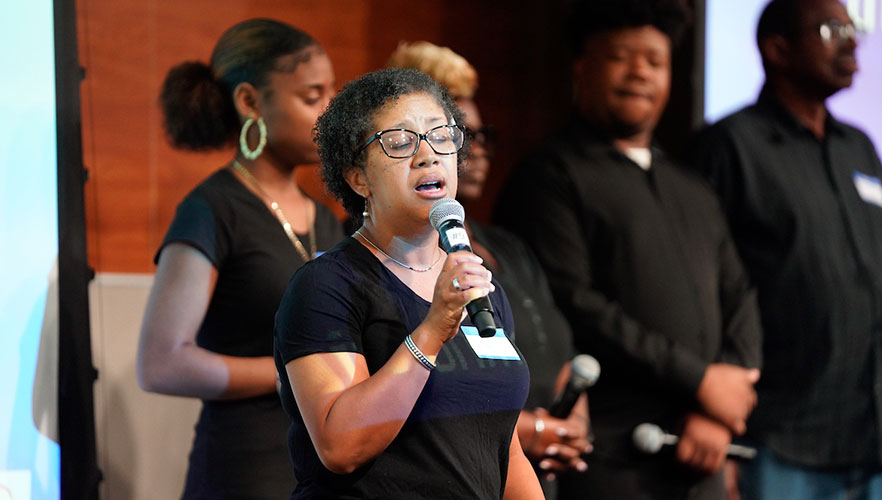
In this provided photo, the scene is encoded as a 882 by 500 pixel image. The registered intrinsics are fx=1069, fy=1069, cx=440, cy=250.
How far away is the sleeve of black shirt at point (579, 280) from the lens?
2873mm

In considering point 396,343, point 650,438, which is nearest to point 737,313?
point 650,438

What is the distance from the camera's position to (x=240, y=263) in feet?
7.27

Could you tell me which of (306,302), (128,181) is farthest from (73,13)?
(306,302)

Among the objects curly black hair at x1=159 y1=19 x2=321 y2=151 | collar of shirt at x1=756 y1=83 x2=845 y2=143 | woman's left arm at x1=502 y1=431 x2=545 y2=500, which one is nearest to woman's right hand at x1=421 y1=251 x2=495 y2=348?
woman's left arm at x1=502 y1=431 x2=545 y2=500

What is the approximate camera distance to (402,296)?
4.91ft

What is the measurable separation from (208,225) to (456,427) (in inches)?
36.6

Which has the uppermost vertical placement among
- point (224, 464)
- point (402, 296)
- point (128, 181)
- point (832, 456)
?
point (402, 296)

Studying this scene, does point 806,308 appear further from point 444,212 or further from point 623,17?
point 444,212

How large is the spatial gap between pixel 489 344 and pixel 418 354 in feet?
0.56

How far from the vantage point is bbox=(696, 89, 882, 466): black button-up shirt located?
3.34 meters

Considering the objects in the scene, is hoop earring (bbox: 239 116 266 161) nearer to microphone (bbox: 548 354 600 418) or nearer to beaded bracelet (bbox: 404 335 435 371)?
microphone (bbox: 548 354 600 418)

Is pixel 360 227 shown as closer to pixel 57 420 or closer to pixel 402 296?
pixel 402 296

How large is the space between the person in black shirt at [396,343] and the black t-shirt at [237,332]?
0.65 m

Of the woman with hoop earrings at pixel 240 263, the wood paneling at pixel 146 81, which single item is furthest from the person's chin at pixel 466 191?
the woman with hoop earrings at pixel 240 263
